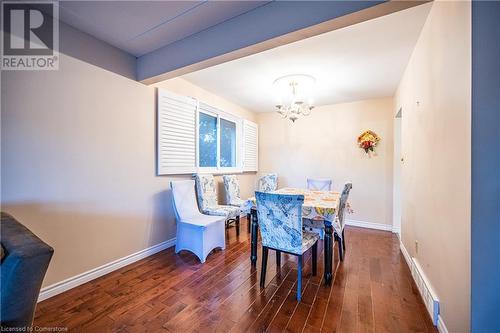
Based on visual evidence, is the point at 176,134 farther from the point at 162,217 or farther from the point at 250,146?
the point at 250,146

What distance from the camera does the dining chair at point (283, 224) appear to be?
5.93 ft

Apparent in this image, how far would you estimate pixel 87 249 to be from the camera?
2.12 metres

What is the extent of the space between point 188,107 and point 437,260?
Answer: 331cm

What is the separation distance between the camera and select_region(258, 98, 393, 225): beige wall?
3.93 meters

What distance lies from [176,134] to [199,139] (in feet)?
1.80

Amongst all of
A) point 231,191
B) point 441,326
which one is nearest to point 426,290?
point 441,326

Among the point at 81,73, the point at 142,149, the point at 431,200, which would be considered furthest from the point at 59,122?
the point at 431,200

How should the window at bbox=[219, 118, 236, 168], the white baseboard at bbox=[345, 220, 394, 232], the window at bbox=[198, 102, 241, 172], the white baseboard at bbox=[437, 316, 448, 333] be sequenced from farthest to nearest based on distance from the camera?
the window at bbox=[219, 118, 236, 168]
the white baseboard at bbox=[345, 220, 394, 232]
the window at bbox=[198, 102, 241, 172]
the white baseboard at bbox=[437, 316, 448, 333]

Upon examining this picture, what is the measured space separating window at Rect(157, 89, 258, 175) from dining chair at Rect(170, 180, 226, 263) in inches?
13.6

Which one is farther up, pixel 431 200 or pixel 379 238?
pixel 431 200

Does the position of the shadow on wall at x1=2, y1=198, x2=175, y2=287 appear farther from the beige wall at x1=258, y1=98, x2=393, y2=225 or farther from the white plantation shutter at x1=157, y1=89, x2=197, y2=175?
the beige wall at x1=258, y1=98, x2=393, y2=225

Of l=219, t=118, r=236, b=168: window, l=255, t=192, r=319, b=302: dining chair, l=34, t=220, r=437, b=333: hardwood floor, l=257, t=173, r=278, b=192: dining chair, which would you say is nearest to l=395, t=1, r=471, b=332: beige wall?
l=34, t=220, r=437, b=333: hardwood floor

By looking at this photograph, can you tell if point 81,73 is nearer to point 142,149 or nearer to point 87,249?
point 142,149

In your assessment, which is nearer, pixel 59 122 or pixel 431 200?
pixel 431 200
